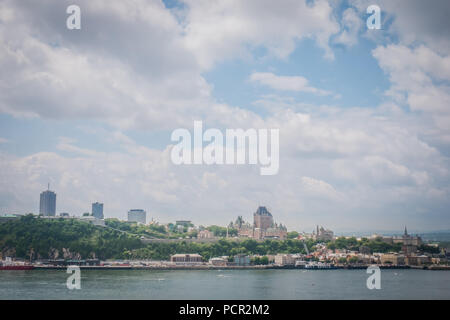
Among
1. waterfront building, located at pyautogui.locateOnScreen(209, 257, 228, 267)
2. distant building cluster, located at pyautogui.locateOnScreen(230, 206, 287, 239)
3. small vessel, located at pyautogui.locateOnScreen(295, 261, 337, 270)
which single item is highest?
distant building cluster, located at pyautogui.locateOnScreen(230, 206, 287, 239)

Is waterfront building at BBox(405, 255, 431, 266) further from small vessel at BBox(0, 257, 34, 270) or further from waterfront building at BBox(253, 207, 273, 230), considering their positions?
small vessel at BBox(0, 257, 34, 270)

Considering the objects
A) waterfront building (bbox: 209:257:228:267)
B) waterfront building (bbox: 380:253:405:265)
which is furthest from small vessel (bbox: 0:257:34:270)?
waterfront building (bbox: 380:253:405:265)

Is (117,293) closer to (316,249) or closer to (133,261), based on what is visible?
(133,261)

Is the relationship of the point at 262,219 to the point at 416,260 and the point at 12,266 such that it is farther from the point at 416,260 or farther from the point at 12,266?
the point at 12,266

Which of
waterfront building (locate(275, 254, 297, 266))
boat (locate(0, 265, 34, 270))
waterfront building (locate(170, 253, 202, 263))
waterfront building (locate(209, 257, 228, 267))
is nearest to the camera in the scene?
boat (locate(0, 265, 34, 270))

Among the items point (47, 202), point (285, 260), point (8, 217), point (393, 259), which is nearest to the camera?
point (285, 260)

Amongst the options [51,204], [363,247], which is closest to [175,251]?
[363,247]

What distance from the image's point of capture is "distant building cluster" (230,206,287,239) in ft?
246

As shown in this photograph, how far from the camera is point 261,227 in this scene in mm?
79875

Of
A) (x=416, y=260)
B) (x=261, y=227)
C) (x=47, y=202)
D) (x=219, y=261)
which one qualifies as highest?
(x=47, y=202)

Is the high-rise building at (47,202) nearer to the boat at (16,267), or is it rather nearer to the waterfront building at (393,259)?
the boat at (16,267)

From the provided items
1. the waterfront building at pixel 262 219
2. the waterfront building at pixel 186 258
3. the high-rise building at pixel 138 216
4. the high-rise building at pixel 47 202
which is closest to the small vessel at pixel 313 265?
the waterfront building at pixel 186 258

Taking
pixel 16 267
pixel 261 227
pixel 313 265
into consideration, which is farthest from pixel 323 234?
pixel 16 267
